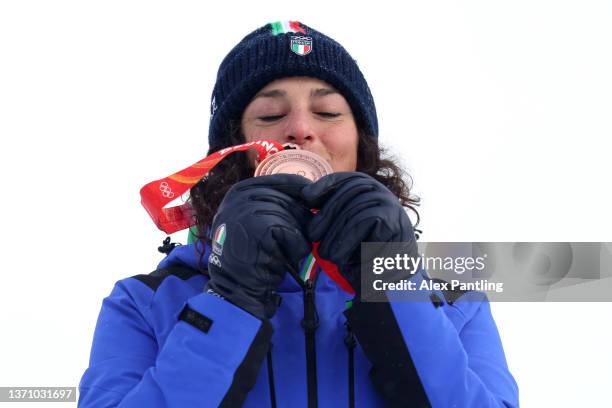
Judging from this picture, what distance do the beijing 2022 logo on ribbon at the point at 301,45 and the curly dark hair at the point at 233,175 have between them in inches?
12.5

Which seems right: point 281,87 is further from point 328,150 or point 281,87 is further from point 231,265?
point 231,265

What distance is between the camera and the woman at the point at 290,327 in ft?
3.92

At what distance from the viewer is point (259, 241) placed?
120 cm

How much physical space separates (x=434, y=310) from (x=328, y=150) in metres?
0.66

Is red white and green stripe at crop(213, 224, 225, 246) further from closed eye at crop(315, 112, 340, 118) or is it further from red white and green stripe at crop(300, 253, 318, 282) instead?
closed eye at crop(315, 112, 340, 118)

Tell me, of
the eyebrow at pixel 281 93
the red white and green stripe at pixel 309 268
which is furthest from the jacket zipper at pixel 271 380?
the eyebrow at pixel 281 93

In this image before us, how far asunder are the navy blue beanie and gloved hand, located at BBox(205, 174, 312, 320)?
2.36ft

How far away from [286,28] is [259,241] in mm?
1159

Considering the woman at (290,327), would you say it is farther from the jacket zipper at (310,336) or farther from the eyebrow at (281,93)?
the eyebrow at (281,93)

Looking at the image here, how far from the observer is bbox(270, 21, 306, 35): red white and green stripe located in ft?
6.87

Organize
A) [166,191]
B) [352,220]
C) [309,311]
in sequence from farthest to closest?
[166,191] → [309,311] → [352,220]

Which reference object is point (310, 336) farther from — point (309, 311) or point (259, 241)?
point (259, 241)

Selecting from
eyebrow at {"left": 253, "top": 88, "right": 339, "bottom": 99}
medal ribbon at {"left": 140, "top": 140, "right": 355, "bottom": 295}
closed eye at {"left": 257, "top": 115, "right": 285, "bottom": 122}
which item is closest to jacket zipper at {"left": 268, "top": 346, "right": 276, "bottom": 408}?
medal ribbon at {"left": 140, "top": 140, "right": 355, "bottom": 295}

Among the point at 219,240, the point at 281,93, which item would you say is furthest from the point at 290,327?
the point at 281,93
